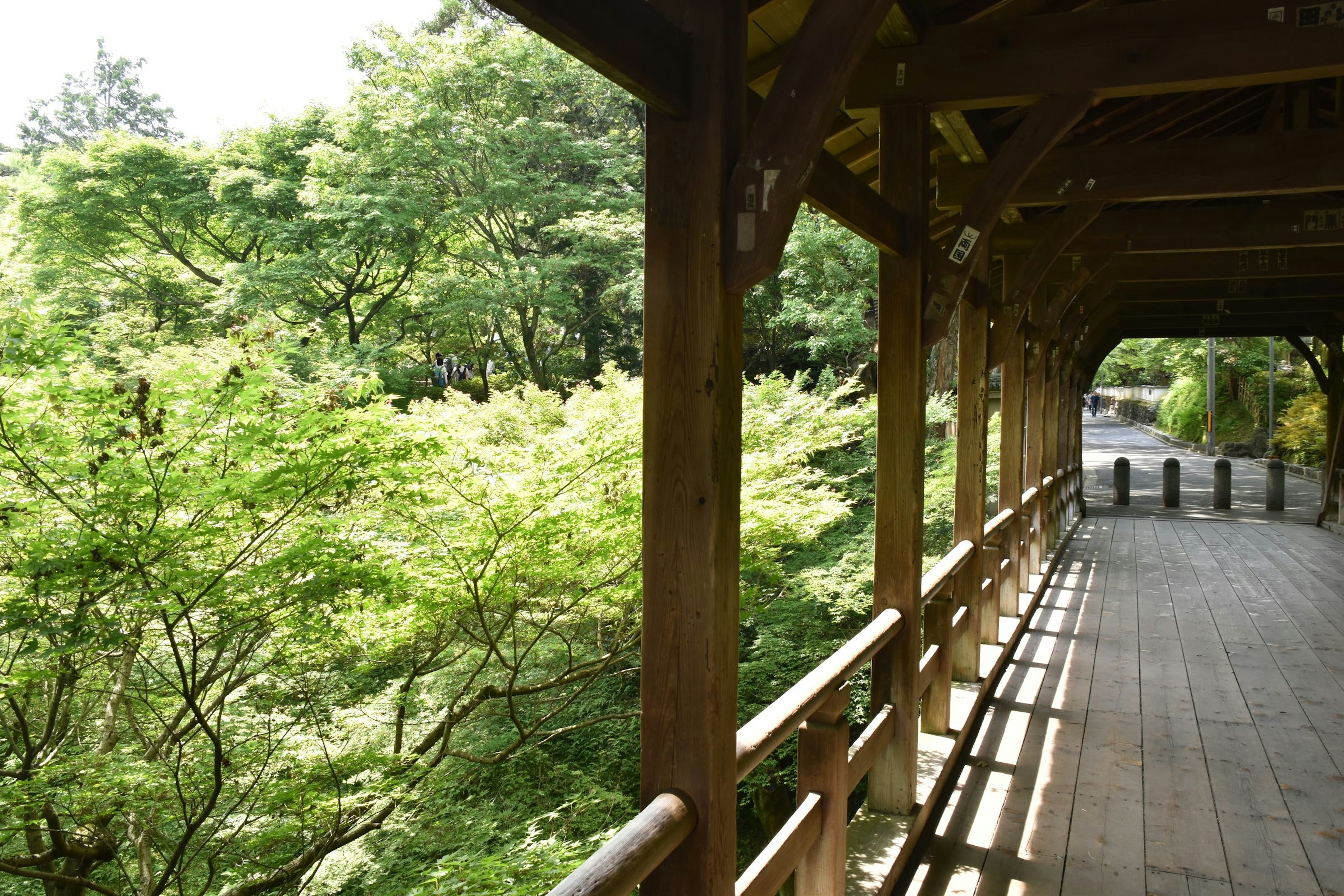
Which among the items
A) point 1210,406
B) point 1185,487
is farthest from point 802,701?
point 1210,406

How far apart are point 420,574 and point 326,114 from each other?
15.0 meters

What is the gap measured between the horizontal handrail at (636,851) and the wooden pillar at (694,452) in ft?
0.12

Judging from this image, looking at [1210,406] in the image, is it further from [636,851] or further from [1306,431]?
[636,851]

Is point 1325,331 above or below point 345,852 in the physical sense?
above

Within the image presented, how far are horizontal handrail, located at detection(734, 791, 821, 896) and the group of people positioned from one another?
15571mm

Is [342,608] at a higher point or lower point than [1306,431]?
lower

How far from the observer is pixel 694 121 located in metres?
1.39

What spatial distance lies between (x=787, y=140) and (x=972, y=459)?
3.28 meters

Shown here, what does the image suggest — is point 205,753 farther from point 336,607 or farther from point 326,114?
point 326,114

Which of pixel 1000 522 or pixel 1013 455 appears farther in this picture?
pixel 1013 455

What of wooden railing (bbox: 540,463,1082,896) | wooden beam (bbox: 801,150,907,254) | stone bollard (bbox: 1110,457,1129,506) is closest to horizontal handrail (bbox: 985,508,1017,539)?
wooden railing (bbox: 540,463,1082,896)

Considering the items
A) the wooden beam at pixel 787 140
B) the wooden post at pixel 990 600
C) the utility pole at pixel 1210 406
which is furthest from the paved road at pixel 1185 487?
the wooden beam at pixel 787 140

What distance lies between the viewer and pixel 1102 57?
265 centimetres

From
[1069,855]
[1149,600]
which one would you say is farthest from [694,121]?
[1149,600]
